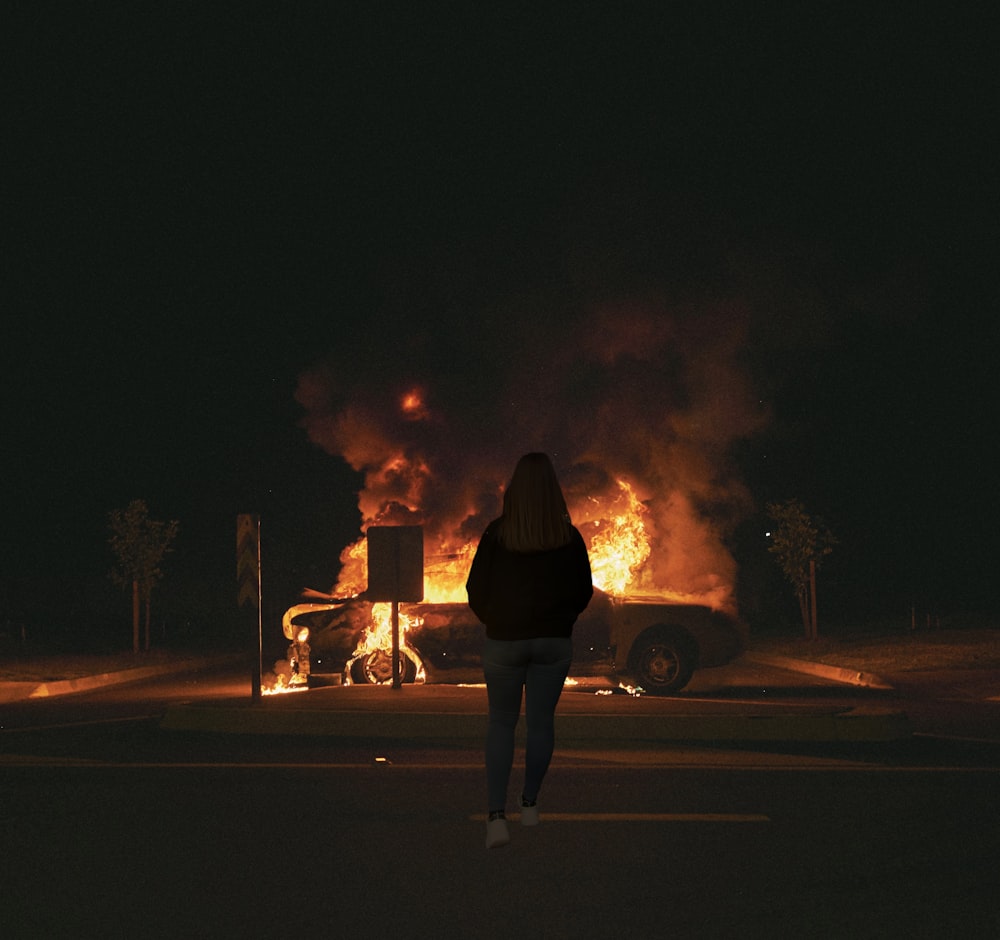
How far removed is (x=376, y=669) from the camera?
2044cm

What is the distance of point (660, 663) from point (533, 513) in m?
12.5

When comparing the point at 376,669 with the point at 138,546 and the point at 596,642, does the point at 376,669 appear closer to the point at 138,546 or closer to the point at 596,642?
the point at 596,642

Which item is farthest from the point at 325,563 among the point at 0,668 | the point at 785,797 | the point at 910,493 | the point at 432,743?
the point at 785,797

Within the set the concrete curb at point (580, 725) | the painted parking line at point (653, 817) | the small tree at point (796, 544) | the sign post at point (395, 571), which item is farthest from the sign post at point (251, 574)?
the small tree at point (796, 544)

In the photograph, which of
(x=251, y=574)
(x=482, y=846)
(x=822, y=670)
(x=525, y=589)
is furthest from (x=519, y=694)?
(x=822, y=670)

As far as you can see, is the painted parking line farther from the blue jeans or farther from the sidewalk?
the sidewalk

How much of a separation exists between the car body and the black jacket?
11806mm

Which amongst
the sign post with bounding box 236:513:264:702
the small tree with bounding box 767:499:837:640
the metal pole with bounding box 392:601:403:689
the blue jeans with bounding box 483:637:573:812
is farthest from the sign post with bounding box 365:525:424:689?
the small tree with bounding box 767:499:837:640

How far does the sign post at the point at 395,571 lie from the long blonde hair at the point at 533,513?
11.2 m

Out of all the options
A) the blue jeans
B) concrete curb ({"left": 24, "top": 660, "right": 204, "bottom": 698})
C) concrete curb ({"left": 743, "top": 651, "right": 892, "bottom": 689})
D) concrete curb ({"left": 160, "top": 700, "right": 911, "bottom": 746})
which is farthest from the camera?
concrete curb ({"left": 743, "top": 651, "right": 892, "bottom": 689})

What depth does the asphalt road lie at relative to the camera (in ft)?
21.5

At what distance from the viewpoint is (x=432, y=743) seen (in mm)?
13656

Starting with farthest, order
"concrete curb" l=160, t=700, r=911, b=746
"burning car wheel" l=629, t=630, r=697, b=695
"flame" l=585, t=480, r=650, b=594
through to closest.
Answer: "flame" l=585, t=480, r=650, b=594
"burning car wheel" l=629, t=630, r=697, b=695
"concrete curb" l=160, t=700, r=911, b=746

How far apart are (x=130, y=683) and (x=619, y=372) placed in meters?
9.80
